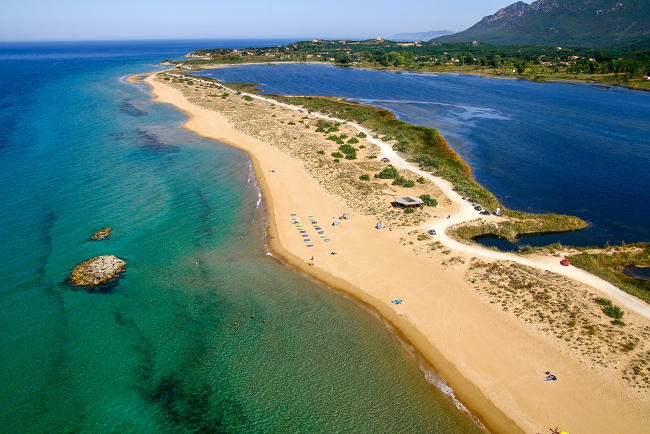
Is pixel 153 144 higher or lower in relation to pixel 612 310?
higher

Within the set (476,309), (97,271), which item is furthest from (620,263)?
→ (97,271)

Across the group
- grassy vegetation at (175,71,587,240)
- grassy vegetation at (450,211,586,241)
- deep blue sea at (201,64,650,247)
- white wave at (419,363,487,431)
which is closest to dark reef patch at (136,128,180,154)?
grassy vegetation at (175,71,587,240)

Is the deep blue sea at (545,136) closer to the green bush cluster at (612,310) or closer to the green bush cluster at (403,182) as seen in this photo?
the green bush cluster at (612,310)

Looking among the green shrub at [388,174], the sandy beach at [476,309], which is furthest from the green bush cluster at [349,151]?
the sandy beach at [476,309]

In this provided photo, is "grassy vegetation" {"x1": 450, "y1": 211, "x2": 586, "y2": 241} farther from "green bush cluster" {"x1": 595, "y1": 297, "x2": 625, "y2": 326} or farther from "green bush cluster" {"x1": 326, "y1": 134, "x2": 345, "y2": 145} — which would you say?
"green bush cluster" {"x1": 326, "y1": 134, "x2": 345, "y2": 145}

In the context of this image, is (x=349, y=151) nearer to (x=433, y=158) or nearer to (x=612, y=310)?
(x=433, y=158)

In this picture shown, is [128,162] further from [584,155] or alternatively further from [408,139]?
[584,155]

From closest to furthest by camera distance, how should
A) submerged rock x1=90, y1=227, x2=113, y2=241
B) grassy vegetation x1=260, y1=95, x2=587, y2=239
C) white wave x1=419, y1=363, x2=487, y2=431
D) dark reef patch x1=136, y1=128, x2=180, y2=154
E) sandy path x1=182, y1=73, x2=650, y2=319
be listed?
white wave x1=419, y1=363, x2=487, y2=431, sandy path x1=182, y1=73, x2=650, y2=319, submerged rock x1=90, y1=227, x2=113, y2=241, grassy vegetation x1=260, y1=95, x2=587, y2=239, dark reef patch x1=136, y1=128, x2=180, y2=154
